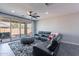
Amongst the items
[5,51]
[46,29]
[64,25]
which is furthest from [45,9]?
[5,51]

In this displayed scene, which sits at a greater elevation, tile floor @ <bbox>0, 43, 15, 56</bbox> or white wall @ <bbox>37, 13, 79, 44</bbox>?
white wall @ <bbox>37, 13, 79, 44</bbox>

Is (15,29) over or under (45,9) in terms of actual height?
under

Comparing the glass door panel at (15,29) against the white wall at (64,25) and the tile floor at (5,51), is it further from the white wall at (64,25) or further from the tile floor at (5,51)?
the white wall at (64,25)

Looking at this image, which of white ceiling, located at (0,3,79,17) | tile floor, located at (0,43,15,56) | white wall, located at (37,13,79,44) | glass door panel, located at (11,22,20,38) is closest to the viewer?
tile floor, located at (0,43,15,56)

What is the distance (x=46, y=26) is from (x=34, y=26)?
37 centimetres

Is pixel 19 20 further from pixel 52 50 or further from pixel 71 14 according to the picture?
pixel 71 14

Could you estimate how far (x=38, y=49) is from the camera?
2.31 meters

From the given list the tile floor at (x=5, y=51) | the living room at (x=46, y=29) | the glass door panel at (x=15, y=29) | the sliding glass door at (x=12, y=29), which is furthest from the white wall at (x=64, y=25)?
the tile floor at (x=5, y=51)

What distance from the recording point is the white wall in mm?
2543

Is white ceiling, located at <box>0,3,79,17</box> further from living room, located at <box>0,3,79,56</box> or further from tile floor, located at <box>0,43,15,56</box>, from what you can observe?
tile floor, located at <box>0,43,15,56</box>

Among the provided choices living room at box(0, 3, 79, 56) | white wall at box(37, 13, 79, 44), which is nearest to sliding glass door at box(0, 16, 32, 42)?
living room at box(0, 3, 79, 56)

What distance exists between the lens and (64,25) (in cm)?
259

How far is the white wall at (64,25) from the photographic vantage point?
254cm

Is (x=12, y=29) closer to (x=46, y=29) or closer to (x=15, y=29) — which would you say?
(x=15, y=29)
